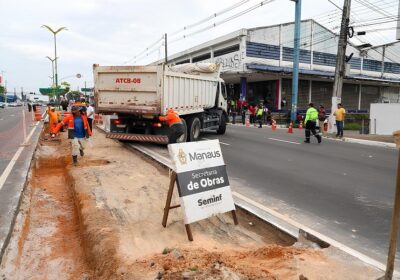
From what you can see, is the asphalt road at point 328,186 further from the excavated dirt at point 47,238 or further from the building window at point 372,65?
the building window at point 372,65

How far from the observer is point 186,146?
5223mm

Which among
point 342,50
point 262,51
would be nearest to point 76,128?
point 342,50

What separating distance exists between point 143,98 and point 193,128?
316 centimetres

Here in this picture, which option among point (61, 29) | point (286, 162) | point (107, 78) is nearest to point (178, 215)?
point (286, 162)

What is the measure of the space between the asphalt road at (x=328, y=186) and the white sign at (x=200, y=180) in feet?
4.53

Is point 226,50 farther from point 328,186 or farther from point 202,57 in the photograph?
point 328,186

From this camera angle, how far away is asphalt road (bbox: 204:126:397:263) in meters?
5.52

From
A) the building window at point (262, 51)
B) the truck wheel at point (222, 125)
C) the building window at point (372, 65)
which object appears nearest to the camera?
the truck wheel at point (222, 125)

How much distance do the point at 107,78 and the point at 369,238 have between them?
1050cm

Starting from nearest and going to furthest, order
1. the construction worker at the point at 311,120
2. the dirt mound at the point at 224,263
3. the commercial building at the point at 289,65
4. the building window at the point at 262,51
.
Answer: the dirt mound at the point at 224,263, the construction worker at the point at 311,120, the building window at the point at 262,51, the commercial building at the point at 289,65

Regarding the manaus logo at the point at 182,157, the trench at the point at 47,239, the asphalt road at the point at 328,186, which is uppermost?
the manaus logo at the point at 182,157

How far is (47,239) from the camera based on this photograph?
523 cm

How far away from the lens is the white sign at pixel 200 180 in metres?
5.04

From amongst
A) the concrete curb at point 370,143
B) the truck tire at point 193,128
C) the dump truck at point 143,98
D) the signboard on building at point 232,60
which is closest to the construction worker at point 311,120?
the concrete curb at point 370,143
